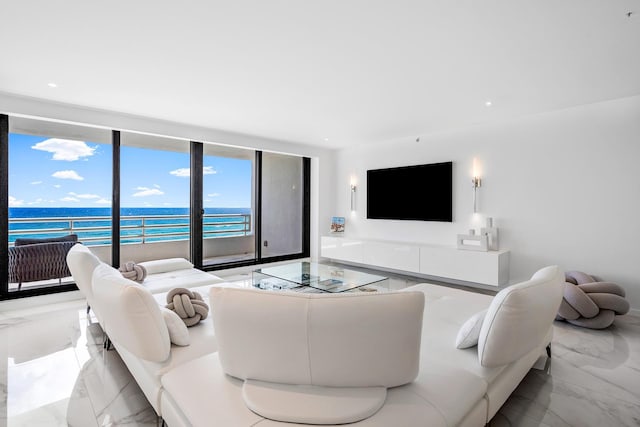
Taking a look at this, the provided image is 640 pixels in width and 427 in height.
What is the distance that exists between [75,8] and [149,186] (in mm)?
4329

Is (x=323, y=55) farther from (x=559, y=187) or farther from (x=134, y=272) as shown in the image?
(x=559, y=187)

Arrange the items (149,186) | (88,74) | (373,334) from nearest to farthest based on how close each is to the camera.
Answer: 1. (373,334)
2. (88,74)
3. (149,186)

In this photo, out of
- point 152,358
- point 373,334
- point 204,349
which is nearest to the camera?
point 373,334

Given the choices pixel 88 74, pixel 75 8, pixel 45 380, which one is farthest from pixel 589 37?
pixel 45 380

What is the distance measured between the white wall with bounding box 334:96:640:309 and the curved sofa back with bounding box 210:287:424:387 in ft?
12.0

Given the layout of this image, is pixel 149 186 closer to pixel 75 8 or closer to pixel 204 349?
pixel 75 8

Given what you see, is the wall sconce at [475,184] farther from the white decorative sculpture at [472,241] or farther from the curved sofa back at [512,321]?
the curved sofa back at [512,321]

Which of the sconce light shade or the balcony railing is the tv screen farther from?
the balcony railing

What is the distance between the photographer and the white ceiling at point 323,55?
1.96 meters

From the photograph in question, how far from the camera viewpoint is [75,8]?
1.93 metres

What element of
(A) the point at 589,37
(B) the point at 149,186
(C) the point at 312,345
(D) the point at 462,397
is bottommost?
(D) the point at 462,397

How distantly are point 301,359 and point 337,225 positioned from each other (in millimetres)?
5193

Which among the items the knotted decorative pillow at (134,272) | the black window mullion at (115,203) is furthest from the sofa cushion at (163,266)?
the black window mullion at (115,203)

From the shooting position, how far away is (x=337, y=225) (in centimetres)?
640
